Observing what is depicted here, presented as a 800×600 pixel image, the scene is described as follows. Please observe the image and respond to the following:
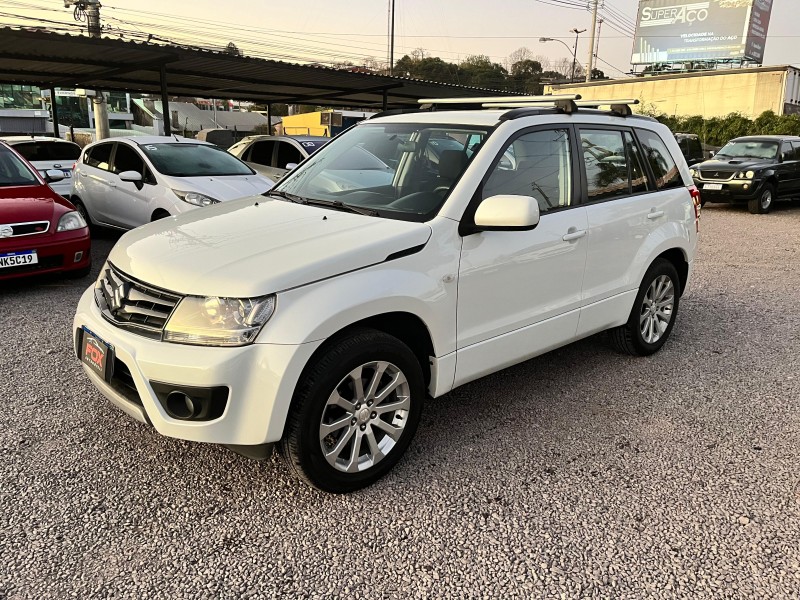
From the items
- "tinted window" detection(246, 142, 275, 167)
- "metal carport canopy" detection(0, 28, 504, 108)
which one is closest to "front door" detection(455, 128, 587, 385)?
"tinted window" detection(246, 142, 275, 167)

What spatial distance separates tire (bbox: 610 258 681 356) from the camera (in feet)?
14.8

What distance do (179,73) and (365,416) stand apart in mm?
14965

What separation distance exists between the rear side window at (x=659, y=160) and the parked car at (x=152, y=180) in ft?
15.9

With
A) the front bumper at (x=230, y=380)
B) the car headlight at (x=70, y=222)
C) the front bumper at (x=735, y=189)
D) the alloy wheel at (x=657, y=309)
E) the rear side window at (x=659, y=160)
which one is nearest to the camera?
the front bumper at (x=230, y=380)

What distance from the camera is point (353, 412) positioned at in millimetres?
2832

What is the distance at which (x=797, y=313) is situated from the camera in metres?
6.08

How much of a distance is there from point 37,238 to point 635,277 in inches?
211

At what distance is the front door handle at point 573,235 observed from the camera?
365cm

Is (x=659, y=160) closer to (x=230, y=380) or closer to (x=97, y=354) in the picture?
(x=230, y=380)

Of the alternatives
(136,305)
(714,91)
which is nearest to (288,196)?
(136,305)

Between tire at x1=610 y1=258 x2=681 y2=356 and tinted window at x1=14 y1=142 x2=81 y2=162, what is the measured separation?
10814mm

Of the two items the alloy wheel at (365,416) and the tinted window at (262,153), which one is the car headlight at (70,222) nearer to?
the alloy wheel at (365,416)

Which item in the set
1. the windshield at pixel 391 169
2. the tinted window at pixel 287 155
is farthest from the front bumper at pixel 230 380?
the tinted window at pixel 287 155

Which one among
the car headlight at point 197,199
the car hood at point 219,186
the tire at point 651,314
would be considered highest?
the car hood at point 219,186
